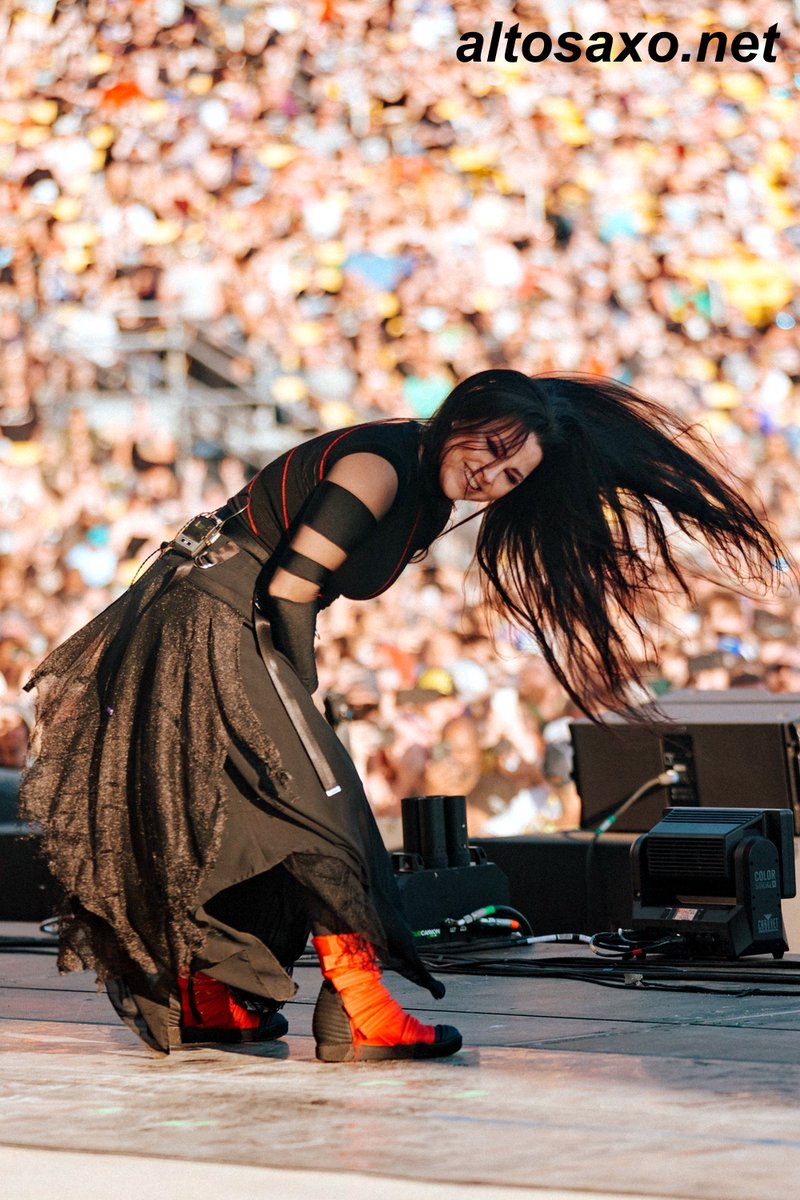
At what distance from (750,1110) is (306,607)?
80 cm

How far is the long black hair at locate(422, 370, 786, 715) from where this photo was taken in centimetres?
213

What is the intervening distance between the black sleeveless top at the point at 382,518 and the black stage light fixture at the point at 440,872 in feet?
3.86

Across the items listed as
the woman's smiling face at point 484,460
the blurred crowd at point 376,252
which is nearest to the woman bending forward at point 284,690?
the woman's smiling face at point 484,460

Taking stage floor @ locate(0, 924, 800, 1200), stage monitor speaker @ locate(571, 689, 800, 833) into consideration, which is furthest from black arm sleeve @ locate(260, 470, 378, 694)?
stage monitor speaker @ locate(571, 689, 800, 833)

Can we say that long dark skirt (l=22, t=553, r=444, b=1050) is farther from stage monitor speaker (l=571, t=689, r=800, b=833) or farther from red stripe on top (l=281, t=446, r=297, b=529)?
stage monitor speaker (l=571, t=689, r=800, b=833)

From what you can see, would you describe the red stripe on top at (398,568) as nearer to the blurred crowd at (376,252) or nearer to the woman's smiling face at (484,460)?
the woman's smiling face at (484,460)

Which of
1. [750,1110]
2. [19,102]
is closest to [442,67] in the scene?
[19,102]

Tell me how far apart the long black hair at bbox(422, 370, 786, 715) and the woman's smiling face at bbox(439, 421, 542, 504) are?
0.05 metres

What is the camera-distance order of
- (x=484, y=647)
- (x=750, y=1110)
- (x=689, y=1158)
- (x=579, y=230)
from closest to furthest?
(x=689, y=1158), (x=750, y=1110), (x=484, y=647), (x=579, y=230)

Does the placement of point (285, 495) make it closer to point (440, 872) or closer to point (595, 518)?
point (595, 518)

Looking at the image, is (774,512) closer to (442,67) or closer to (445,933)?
(442,67)

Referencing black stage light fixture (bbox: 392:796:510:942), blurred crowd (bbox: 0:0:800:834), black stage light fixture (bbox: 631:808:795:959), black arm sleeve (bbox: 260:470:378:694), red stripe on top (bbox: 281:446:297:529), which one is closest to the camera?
black arm sleeve (bbox: 260:470:378:694)

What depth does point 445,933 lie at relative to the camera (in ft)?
10.6

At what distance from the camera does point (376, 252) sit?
22.9 feet
